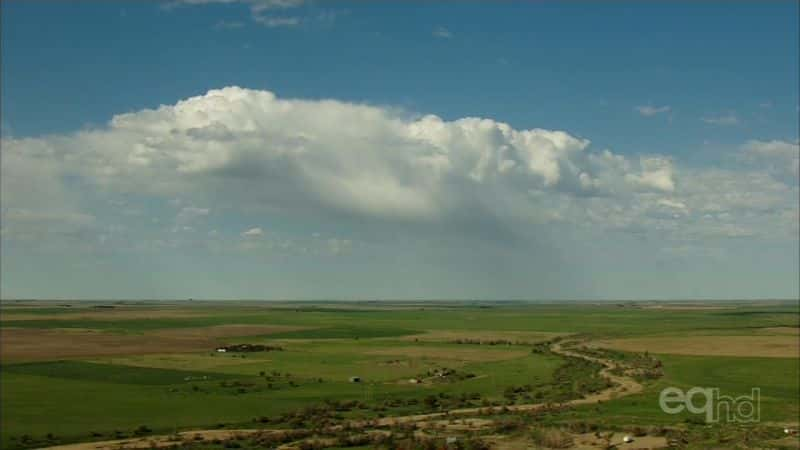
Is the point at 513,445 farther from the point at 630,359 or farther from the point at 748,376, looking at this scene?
the point at 630,359

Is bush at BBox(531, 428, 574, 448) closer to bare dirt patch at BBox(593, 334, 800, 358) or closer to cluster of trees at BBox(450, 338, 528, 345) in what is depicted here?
bare dirt patch at BBox(593, 334, 800, 358)

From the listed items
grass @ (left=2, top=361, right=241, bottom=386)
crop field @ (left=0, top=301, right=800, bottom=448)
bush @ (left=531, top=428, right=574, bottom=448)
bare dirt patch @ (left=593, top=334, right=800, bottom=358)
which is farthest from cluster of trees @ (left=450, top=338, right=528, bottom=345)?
bush @ (left=531, top=428, right=574, bottom=448)

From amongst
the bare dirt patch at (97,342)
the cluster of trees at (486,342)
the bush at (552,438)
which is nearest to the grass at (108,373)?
the bare dirt patch at (97,342)

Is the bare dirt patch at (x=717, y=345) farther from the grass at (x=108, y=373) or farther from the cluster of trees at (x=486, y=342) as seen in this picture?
the grass at (x=108, y=373)

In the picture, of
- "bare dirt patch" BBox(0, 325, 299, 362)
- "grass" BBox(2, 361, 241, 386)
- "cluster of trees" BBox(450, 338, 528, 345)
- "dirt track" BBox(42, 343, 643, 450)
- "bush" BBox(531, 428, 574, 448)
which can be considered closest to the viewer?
"bush" BBox(531, 428, 574, 448)

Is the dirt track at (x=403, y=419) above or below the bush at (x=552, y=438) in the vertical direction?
below

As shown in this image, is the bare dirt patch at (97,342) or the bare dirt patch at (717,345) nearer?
the bare dirt patch at (97,342)
